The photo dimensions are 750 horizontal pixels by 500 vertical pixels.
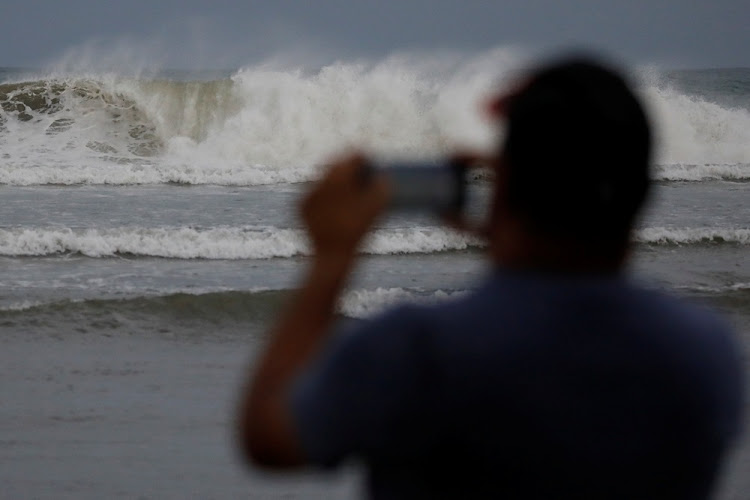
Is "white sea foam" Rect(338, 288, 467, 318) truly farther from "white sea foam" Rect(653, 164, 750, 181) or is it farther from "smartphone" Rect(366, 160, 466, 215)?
"white sea foam" Rect(653, 164, 750, 181)

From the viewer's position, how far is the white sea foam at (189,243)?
1247 cm

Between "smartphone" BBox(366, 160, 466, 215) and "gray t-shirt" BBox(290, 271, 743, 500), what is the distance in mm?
111

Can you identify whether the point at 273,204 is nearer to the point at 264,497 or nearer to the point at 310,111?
the point at 310,111

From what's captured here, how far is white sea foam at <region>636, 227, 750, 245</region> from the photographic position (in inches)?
538

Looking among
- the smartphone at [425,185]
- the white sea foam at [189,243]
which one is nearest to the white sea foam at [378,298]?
the white sea foam at [189,243]

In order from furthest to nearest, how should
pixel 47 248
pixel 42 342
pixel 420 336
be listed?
pixel 47 248 < pixel 42 342 < pixel 420 336

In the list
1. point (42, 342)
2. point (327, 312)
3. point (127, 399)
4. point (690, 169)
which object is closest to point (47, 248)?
point (42, 342)

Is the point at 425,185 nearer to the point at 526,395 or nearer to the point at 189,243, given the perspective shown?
the point at 526,395

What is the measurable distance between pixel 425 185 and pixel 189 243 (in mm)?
11655

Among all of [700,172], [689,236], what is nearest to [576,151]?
[689,236]

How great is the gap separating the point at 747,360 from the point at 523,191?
6925 mm

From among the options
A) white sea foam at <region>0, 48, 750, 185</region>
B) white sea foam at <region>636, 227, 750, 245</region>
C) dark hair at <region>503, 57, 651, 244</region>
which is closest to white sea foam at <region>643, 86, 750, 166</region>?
white sea foam at <region>0, 48, 750, 185</region>

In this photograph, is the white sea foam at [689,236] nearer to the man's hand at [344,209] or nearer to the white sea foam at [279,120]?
the white sea foam at [279,120]

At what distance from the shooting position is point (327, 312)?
1.27 m
